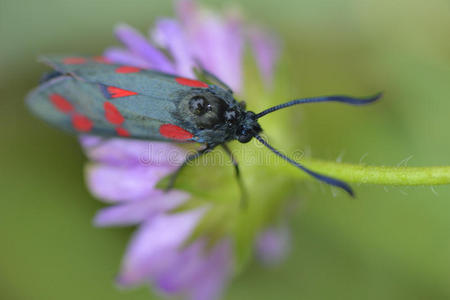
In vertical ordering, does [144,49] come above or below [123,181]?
above

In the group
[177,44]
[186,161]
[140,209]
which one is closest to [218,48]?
[177,44]

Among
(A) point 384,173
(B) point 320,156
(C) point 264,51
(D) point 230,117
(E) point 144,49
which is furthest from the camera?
(B) point 320,156

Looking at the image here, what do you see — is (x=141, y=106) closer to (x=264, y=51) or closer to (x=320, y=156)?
(x=264, y=51)

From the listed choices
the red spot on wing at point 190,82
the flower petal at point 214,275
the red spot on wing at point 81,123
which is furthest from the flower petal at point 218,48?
the flower petal at point 214,275

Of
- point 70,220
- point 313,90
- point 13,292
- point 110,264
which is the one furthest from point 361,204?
point 13,292

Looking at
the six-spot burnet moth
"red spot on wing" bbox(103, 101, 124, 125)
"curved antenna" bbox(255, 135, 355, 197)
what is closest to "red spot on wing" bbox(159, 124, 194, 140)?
the six-spot burnet moth

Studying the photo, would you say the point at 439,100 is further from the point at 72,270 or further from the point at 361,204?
the point at 72,270

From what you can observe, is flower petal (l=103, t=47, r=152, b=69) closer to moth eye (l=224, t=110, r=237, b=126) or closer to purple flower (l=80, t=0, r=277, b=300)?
purple flower (l=80, t=0, r=277, b=300)
